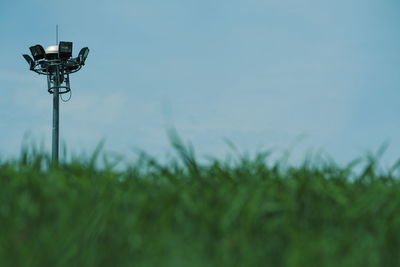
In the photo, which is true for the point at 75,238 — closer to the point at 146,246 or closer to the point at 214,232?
the point at 146,246

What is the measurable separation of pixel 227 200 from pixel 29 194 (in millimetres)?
1000

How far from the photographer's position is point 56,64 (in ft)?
59.4

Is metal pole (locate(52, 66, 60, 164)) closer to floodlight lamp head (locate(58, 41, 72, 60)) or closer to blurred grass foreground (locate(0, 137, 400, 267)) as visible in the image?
floodlight lamp head (locate(58, 41, 72, 60))

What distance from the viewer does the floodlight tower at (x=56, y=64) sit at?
1770 centimetres

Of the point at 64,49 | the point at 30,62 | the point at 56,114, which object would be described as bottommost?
the point at 56,114

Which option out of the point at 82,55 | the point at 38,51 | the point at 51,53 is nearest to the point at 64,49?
the point at 51,53

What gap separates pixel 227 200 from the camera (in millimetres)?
2543

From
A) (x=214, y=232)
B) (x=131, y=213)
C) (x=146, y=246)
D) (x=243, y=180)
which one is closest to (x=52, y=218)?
(x=131, y=213)

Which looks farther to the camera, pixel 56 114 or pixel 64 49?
pixel 64 49

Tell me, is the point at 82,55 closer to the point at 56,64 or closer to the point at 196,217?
the point at 56,64

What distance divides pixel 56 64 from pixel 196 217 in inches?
652

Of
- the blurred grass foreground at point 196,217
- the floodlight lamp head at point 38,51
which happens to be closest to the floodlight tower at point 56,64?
the floodlight lamp head at point 38,51

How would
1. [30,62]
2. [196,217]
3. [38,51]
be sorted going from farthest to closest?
1. [30,62]
2. [38,51]
3. [196,217]

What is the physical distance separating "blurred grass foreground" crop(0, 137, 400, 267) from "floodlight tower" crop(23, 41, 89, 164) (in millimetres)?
14971
